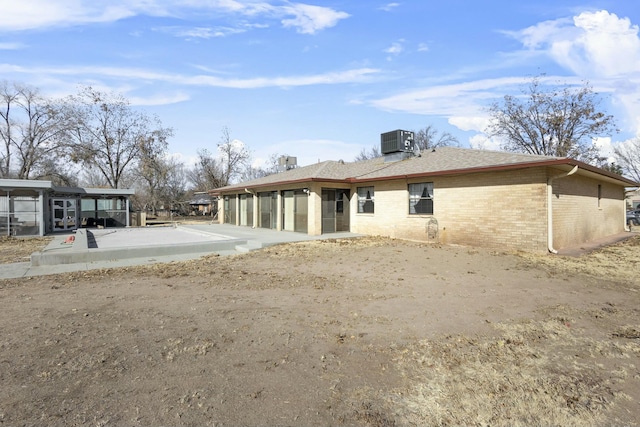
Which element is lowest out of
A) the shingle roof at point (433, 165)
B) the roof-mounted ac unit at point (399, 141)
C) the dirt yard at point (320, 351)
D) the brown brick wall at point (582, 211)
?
the dirt yard at point (320, 351)

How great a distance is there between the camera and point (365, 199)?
57.5ft

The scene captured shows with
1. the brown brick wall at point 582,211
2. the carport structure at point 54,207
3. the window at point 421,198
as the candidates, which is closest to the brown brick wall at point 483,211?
the window at point 421,198

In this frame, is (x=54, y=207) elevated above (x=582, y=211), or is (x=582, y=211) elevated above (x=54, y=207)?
(x=54, y=207)

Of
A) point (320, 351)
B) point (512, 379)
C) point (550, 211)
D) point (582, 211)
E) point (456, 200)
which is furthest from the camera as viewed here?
point (582, 211)

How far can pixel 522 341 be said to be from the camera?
4055mm

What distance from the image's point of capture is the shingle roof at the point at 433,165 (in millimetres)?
11512

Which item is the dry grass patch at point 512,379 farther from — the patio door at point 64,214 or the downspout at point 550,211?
the patio door at point 64,214

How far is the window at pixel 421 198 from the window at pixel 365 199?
7.65 feet

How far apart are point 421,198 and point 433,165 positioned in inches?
57.9

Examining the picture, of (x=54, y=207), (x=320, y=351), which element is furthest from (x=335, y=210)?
(x=54, y=207)

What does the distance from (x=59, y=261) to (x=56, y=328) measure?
6336mm

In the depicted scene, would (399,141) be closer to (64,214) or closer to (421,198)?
(421,198)

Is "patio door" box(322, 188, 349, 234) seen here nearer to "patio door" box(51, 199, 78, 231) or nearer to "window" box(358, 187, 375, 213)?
"window" box(358, 187, 375, 213)

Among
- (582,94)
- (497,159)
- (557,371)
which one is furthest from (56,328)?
(582,94)
